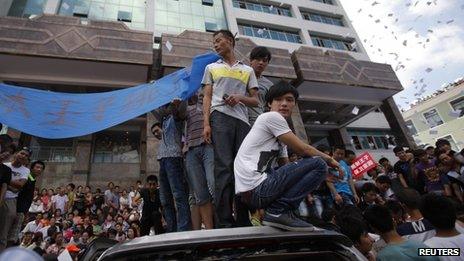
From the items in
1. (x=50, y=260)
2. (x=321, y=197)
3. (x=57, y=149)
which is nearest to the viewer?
(x=50, y=260)

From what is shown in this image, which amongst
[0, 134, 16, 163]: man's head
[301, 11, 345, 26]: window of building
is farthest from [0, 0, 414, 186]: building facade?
[0, 134, 16, 163]: man's head

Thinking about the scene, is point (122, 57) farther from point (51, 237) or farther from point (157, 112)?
point (157, 112)

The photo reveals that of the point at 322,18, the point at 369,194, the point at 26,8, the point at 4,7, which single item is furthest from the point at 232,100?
the point at 322,18

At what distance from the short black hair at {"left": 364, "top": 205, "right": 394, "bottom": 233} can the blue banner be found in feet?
7.60

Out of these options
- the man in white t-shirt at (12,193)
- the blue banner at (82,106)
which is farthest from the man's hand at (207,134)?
the man in white t-shirt at (12,193)

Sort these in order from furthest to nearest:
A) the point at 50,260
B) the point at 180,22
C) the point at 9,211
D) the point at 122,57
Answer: the point at 180,22, the point at 122,57, the point at 9,211, the point at 50,260

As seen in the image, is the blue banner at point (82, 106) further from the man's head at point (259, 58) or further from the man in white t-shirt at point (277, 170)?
the man in white t-shirt at point (277, 170)

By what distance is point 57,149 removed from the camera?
15781 mm

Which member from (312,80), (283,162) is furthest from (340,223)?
(312,80)

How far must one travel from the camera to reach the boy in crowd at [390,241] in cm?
233

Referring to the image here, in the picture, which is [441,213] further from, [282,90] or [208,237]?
[208,237]

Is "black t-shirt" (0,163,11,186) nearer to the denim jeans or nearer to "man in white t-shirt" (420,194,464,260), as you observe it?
the denim jeans

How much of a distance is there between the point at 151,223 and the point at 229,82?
249cm

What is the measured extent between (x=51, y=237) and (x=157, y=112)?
6168 mm
